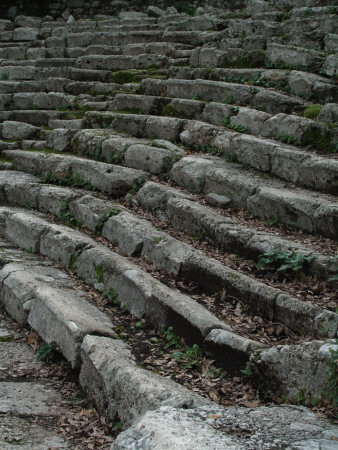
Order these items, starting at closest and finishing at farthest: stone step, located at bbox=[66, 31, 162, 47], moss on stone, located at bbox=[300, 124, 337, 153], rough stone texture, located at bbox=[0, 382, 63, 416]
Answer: rough stone texture, located at bbox=[0, 382, 63, 416]
moss on stone, located at bbox=[300, 124, 337, 153]
stone step, located at bbox=[66, 31, 162, 47]

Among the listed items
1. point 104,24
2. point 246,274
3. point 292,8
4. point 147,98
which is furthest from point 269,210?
point 104,24

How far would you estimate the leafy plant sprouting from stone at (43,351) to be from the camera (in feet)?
18.1

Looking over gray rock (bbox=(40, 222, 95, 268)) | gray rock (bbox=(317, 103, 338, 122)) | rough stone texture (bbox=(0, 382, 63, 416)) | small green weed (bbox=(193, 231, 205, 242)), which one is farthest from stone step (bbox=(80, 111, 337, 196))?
rough stone texture (bbox=(0, 382, 63, 416))

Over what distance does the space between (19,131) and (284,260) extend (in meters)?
8.61

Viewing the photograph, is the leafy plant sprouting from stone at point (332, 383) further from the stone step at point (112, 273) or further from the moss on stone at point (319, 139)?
the moss on stone at point (319, 139)

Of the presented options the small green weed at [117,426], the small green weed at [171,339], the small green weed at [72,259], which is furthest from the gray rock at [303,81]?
the small green weed at [117,426]

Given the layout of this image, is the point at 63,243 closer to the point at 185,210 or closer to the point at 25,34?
the point at 185,210

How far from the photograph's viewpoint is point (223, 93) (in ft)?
34.6

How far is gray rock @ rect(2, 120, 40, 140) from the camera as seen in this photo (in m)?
12.3

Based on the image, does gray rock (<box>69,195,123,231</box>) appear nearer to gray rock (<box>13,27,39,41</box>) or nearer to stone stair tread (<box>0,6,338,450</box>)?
stone stair tread (<box>0,6,338,450</box>)

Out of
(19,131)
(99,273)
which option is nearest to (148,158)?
(99,273)

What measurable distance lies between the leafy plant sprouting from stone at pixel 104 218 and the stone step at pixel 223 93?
383cm

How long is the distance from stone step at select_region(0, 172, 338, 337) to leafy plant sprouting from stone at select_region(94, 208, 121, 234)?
0.02m

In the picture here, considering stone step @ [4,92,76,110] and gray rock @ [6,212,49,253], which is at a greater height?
stone step @ [4,92,76,110]
